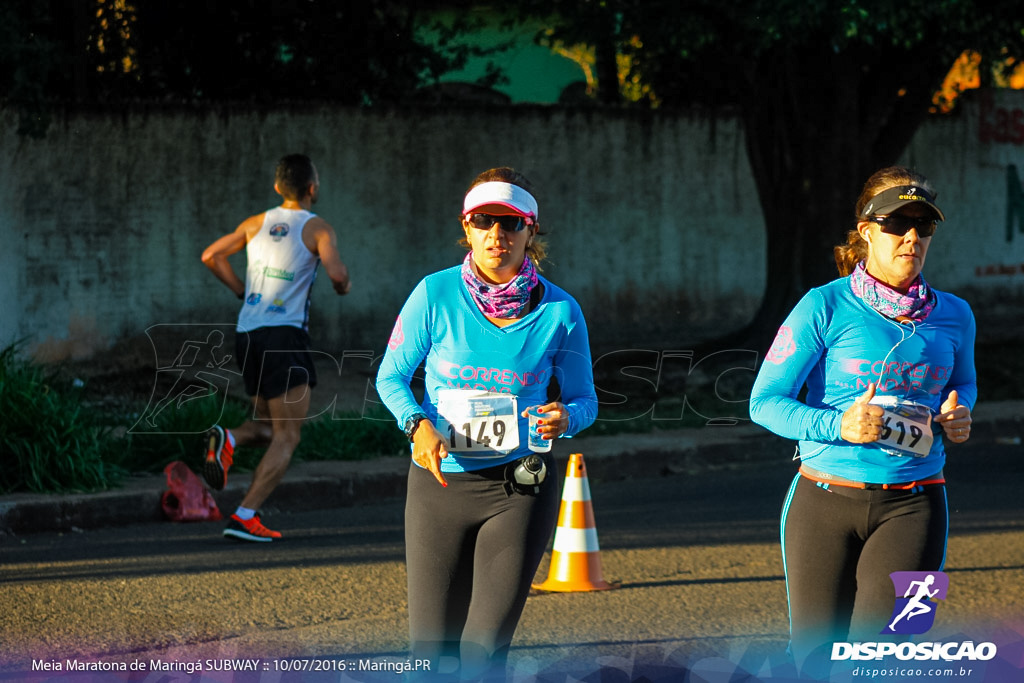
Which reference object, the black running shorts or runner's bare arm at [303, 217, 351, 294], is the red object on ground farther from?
runner's bare arm at [303, 217, 351, 294]

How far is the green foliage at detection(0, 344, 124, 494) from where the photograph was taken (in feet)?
26.9

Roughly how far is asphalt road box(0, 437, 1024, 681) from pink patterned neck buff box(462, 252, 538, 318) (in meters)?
1.79

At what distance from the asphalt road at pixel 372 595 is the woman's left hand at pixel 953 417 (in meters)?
1.76

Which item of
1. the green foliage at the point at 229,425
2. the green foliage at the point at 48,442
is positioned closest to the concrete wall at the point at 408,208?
the green foliage at the point at 229,425

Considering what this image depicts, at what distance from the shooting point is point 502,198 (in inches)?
163

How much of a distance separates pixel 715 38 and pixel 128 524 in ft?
22.8

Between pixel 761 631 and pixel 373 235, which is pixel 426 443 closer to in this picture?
pixel 761 631

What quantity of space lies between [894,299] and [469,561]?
145 cm

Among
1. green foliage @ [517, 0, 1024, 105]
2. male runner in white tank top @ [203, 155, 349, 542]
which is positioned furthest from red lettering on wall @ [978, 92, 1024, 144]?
male runner in white tank top @ [203, 155, 349, 542]

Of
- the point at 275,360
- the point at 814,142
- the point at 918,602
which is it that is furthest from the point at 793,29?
the point at 918,602

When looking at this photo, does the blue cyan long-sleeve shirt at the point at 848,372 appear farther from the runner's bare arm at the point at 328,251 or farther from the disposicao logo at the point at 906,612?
the runner's bare arm at the point at 328,251

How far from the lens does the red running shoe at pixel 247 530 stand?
7.57m

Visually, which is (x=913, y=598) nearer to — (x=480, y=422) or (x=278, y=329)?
(x=480, y=422)

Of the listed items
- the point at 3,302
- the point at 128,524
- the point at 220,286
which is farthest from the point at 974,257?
the point at 128,524
